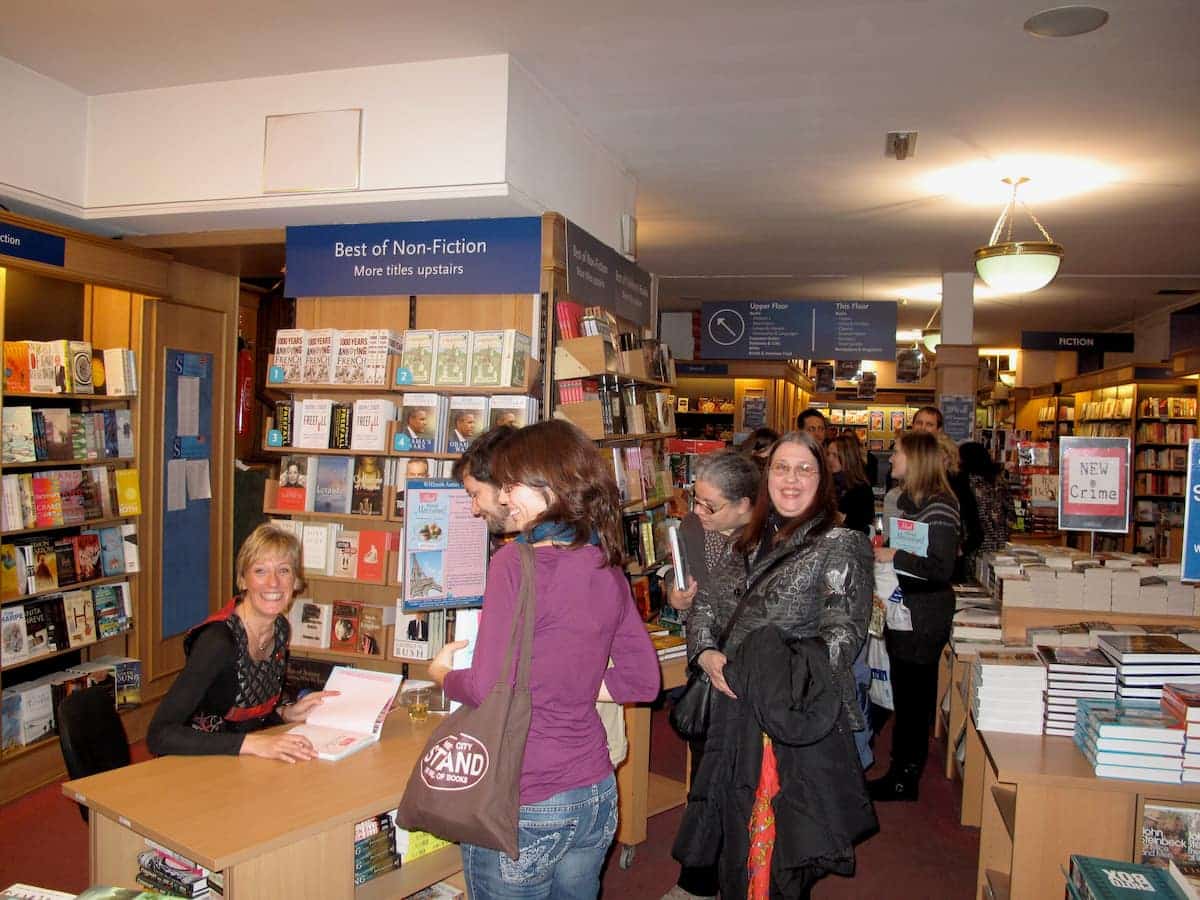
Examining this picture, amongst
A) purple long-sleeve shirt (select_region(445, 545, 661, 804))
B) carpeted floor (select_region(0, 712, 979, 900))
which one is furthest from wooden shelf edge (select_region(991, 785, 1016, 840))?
purple long-sleeve shirt (select_region(445, 545, 661, 804))

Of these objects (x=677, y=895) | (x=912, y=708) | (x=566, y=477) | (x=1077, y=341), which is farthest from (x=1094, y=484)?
(x=1077, y=341)

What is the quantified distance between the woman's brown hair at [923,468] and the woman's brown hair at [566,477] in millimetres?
2672

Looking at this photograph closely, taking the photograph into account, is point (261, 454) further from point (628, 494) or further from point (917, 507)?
point (917, 507)

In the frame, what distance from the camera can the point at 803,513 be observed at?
2.60 metres

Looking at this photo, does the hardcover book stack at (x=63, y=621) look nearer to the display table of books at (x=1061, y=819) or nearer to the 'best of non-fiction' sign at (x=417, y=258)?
the 'best of non-fiction' sign at (x=417, y=258)

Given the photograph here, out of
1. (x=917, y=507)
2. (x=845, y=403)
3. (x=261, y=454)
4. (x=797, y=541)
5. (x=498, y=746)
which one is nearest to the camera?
(x=498, y=746)

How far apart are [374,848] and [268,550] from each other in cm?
95

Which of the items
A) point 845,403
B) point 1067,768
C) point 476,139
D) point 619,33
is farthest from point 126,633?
point 845,403

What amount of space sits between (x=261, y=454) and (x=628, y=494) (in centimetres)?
458

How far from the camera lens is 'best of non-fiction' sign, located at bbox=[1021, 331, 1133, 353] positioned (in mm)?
10867

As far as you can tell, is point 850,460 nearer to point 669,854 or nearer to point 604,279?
point 604,279

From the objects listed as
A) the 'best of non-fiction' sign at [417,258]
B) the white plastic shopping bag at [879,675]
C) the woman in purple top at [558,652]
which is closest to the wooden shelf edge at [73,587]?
the 'best of non-fiction' sign at [417,258]

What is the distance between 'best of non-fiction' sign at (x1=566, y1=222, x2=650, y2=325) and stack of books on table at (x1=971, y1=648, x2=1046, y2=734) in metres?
2.46

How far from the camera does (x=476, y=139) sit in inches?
149
